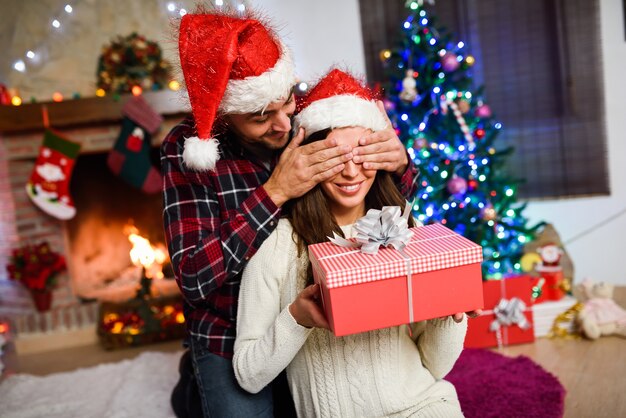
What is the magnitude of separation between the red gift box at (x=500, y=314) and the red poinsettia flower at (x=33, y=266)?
8.32 feet

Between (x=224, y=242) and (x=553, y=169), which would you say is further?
(x=553, y=169)

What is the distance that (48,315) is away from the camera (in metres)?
3.54

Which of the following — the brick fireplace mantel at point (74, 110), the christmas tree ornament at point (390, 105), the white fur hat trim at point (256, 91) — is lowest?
the christmas tree ornament at point (390, 105)

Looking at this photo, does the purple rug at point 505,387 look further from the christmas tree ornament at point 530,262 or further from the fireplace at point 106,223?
the fireplace at point 106,223

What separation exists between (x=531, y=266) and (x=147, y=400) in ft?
6.99

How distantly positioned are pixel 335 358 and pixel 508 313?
5.36 feet

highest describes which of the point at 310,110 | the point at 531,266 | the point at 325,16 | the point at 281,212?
the point at 325,16

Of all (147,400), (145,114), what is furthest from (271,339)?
(145,114)

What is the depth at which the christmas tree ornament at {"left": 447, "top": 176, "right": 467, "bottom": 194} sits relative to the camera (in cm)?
288

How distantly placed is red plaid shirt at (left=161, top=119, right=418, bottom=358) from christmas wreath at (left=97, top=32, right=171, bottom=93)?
182 centimetres

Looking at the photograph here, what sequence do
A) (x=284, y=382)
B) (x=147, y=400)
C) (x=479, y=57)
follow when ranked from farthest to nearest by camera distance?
(x=479, y=57) < (x=147, y=400) < (x=284, y=382)

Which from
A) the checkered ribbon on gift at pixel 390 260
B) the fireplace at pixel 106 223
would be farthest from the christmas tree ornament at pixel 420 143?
the fireplace at pixel 106 223

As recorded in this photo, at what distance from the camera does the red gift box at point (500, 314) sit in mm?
2740

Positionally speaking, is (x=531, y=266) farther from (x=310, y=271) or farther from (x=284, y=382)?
(x=310, y=271)
